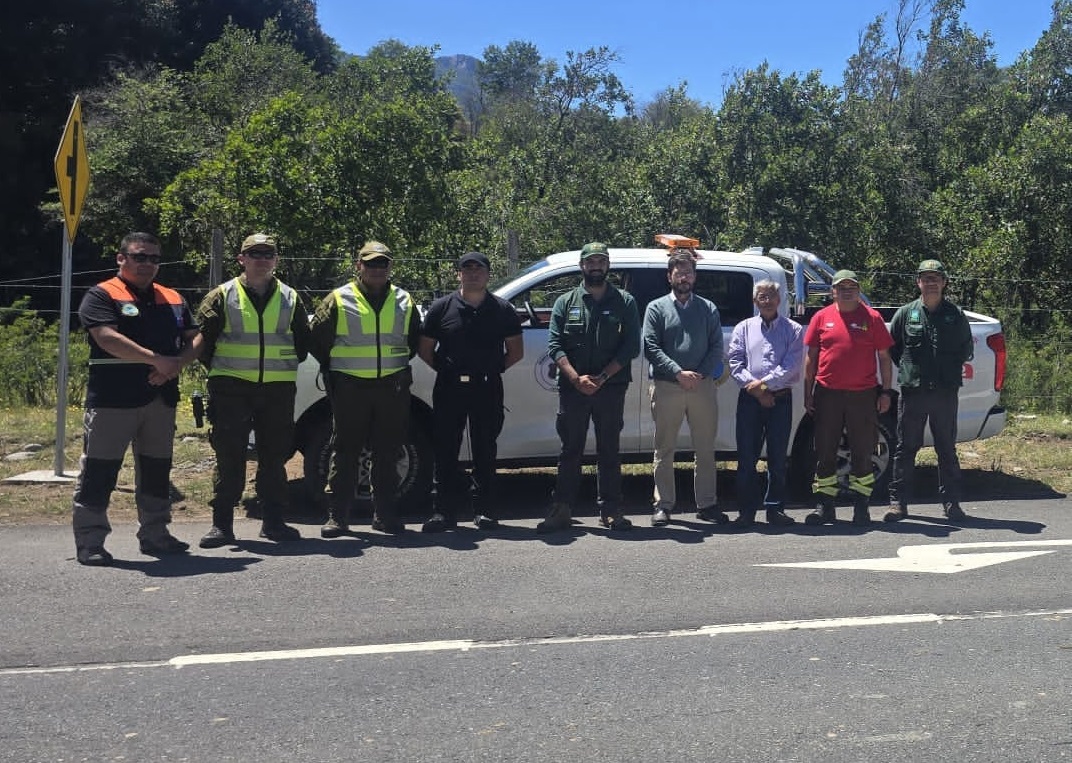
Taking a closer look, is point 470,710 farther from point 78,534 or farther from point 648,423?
point 648,423

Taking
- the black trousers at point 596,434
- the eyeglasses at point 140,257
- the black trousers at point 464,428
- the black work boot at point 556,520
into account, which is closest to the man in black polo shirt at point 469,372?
the black trousers at point 464,428

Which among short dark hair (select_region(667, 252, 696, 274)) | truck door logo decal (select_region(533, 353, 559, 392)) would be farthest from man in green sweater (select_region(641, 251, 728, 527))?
truck door logo decal (select_region(533, 353, 559, 392))

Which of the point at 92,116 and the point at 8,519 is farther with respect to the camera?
the point at 92,116

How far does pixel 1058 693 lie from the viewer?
4.56m

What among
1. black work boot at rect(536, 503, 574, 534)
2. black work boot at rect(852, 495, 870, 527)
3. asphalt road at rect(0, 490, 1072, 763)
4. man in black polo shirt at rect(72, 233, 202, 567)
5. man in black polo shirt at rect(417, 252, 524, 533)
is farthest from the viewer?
black work boot at rect(852, 495, 870, 527)

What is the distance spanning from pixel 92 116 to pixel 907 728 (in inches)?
1250

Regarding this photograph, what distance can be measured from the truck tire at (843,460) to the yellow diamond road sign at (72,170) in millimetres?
5735

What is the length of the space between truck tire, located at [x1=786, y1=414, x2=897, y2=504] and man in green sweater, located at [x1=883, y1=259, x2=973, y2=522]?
0.42 metres

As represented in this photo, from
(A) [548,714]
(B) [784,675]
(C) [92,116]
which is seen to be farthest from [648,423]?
(C) [92,116]

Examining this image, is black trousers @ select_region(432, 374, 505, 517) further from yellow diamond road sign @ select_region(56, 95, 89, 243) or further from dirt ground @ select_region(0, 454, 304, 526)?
yellow diamond road sign @ select_region(56, 95, 89, 243)

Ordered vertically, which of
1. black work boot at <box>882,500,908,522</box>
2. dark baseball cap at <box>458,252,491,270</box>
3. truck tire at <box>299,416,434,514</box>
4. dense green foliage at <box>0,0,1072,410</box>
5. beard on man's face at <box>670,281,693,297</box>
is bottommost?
black work boot at <box>882,500,908,522</box>

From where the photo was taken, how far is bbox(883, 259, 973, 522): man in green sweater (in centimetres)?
803

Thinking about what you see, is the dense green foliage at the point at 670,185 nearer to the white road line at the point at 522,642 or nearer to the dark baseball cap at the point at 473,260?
the dark baseball cap at the point at 473,260

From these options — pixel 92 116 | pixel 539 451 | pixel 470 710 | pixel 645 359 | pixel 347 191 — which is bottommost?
pixel 470 710
